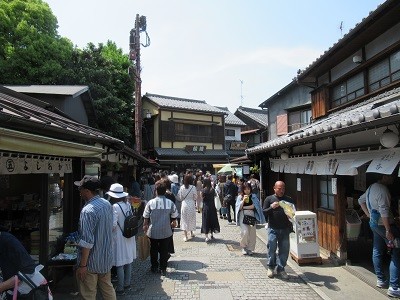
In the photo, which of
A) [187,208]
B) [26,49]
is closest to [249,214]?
[187,208]

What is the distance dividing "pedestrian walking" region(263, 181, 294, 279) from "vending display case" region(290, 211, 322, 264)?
908 mm

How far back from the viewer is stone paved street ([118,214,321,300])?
19.0ft

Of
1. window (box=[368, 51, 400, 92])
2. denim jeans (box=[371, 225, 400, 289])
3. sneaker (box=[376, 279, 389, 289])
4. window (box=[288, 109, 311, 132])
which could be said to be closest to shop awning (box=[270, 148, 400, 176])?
denim jeans (box=[371, 225, 400, 289])

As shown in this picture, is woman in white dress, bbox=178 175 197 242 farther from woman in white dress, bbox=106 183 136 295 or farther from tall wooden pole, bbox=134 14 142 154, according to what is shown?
tall wooden pole, bbox=134 14 142 154

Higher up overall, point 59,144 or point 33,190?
point 59,144

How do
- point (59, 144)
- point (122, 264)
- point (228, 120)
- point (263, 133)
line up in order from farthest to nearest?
point (228, 120) < point (263, 133) < point (122, 264) < point (59, 144)

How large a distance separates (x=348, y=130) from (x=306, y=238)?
3.30 m

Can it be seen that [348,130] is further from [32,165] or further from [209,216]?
[209,216]

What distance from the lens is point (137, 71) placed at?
1559 cm

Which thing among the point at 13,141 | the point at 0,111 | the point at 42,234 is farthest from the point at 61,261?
the point at 0,111

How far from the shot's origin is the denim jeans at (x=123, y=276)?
19.2 ft

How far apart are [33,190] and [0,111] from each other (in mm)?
5017

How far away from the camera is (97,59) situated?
21.2 m

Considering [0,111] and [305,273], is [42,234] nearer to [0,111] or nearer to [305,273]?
[0,111]
